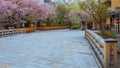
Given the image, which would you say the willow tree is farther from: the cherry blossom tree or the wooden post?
the wooden post

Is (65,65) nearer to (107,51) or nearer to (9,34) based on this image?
(107,51)

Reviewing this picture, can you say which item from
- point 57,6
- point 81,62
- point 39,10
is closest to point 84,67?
point 81,62

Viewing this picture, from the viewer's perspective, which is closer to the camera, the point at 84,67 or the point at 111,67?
the point at 111,67

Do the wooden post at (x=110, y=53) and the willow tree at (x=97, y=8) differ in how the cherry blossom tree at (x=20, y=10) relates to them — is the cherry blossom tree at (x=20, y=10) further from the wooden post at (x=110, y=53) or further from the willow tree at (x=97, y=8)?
the wooden post at (x=110, y=53)

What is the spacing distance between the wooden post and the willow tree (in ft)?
55.7

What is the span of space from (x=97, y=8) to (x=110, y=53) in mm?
18079

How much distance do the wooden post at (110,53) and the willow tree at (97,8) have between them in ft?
55.7

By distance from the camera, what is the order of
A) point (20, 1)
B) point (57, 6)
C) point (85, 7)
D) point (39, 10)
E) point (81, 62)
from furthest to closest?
point (57, 6) < point (39, 10) < point (20, 1) < point (85, 7) < point (81, 62)

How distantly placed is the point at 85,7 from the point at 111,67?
63.3 feet

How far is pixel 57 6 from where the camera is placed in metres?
68.8

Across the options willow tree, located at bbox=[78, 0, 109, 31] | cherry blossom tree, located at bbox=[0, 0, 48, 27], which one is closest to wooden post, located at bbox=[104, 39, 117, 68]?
willow tree, located at bbox=[78, 0, 109, 31]

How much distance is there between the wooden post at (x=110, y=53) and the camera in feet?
27.8

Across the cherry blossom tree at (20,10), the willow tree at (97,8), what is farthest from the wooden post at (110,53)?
the cherry blossom tree at (20,10)

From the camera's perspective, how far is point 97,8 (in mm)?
26219
